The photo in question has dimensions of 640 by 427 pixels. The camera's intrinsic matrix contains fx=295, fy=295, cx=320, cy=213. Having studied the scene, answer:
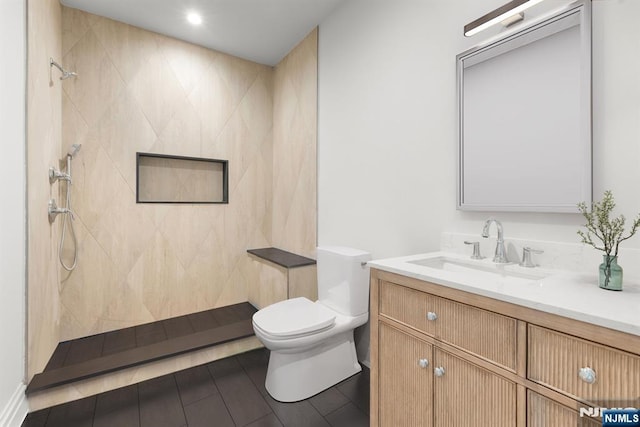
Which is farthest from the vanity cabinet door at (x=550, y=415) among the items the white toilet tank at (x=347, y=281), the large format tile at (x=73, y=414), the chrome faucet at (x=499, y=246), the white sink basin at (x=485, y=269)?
the large format tile at (x=73, y=414)

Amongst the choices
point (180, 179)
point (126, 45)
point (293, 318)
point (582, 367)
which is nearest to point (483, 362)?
point (582, 367)

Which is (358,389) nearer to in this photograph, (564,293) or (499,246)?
(499,246)

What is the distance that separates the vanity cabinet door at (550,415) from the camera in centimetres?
74

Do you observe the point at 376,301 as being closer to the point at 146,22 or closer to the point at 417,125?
the point at 417,125

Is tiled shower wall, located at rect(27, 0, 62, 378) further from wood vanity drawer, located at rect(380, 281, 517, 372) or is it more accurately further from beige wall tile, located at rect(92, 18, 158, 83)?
wood vanity drawer, located at rect(380, 281, 517, 372)

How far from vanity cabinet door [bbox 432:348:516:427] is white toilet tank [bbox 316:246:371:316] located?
2.86ft

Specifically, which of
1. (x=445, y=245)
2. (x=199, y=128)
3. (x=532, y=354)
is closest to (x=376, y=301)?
(x=445, y=245)

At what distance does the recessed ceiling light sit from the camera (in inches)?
95.1

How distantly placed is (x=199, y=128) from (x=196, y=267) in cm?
137

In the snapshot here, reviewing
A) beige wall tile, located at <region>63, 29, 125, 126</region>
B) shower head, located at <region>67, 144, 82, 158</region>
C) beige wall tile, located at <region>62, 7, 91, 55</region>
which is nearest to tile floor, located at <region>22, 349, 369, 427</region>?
shower head, located at <region>67, 144, 82, 158</region>

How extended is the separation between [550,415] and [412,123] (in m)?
1.47

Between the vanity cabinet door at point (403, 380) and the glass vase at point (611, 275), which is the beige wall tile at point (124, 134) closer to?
the vanity cabinet door at point (403, 380)

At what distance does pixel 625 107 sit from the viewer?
1050mm

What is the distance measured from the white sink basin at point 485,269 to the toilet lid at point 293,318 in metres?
0.74
